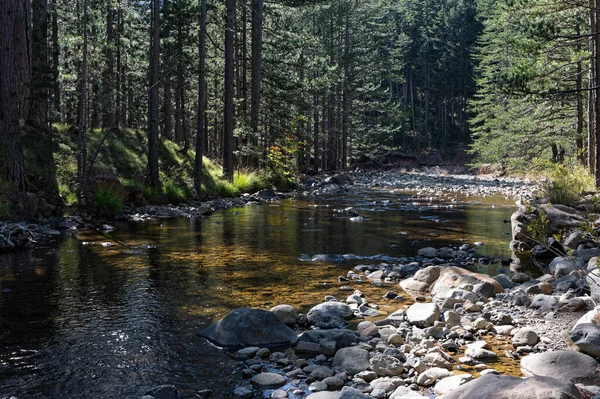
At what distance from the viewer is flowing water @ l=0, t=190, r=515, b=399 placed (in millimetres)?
4602

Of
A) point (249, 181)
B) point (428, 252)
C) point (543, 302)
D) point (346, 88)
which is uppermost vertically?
point (346, 88)

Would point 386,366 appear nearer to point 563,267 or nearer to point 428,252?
point 563,267

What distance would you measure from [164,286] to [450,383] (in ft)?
15.2

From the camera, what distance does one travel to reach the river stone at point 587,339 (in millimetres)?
4660

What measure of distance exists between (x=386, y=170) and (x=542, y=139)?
99.5 feet

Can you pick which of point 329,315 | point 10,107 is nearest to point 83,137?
point 10,107

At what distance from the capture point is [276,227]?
13.8m

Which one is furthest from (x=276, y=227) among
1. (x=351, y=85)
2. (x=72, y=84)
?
(x=351, y=85)

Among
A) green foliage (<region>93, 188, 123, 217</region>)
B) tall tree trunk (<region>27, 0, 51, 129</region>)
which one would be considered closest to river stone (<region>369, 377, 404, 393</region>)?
green foliage (<region>93, 188, 123, 217</region>)

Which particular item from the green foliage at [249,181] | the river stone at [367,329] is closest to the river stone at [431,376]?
the river stone at [367,329]

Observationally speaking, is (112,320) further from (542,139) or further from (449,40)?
(449,40)

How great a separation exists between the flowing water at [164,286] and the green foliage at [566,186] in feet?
5.17

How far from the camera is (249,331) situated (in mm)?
5465

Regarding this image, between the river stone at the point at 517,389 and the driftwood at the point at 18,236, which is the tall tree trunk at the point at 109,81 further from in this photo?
the river stone at the point at 517,389
